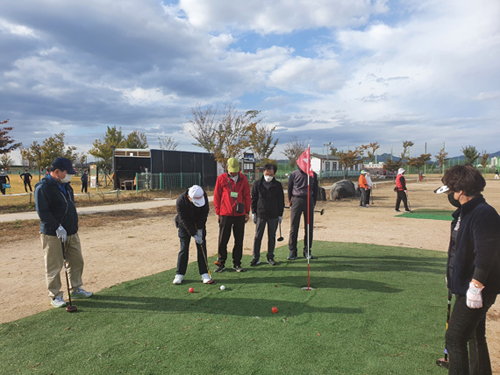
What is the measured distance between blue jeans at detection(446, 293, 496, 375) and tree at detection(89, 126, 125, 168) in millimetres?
32666

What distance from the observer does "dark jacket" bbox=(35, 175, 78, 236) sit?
4.41 meters

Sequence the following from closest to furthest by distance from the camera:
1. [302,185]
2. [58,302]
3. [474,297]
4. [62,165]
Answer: [474,297] → [58,302] → [62,165] → [302,185]

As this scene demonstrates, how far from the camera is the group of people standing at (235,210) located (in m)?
5.31

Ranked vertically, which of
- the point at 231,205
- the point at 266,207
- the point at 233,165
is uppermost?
the point at 233,165

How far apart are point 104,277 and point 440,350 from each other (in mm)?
5161

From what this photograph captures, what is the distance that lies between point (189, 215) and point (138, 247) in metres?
3.56

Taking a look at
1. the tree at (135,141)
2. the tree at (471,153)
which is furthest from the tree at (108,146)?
the tree at (471,153)

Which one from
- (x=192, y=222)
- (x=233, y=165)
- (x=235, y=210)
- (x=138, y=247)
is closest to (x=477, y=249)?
(x=192, y=222)

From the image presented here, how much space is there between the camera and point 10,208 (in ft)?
49.6

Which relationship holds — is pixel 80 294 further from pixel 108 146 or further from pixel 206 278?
pixel 108 146

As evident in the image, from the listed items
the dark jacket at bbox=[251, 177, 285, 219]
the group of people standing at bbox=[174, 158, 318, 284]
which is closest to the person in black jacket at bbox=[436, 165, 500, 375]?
the group of people standing at bbox=[174, 158, 318, 284]

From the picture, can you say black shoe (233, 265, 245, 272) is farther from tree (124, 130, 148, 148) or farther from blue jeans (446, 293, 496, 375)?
tree (124, 130, 148, 148)

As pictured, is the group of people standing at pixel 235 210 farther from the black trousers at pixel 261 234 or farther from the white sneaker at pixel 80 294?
the white sneaker at pixel 80 294

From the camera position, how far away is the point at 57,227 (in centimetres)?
450
